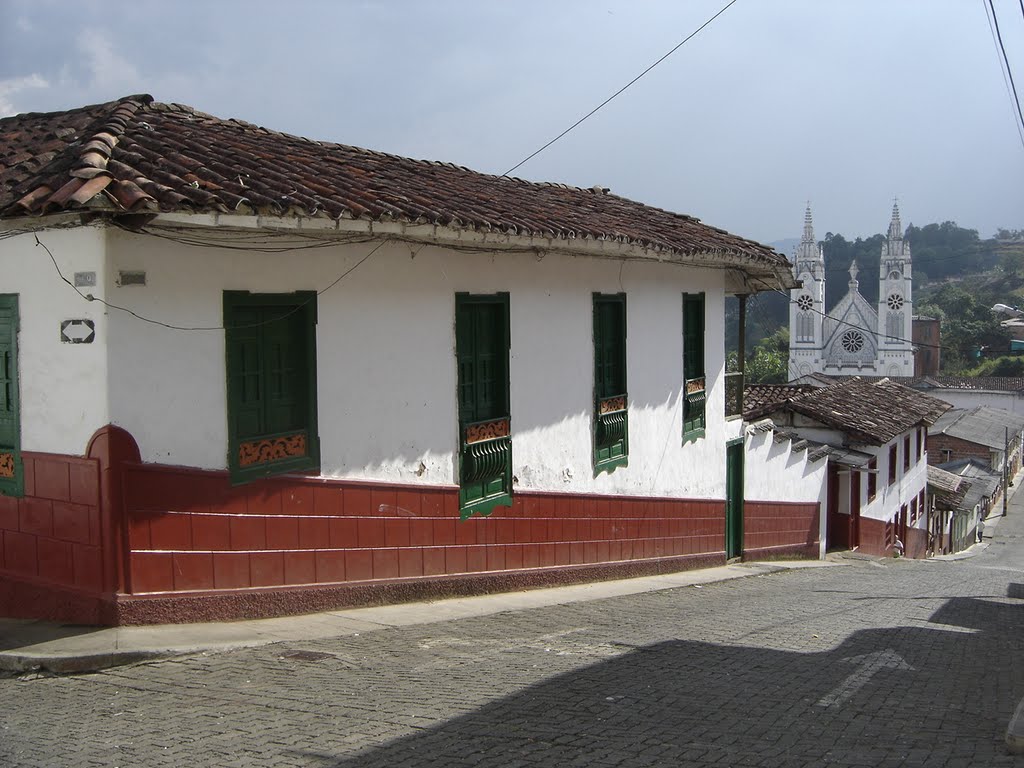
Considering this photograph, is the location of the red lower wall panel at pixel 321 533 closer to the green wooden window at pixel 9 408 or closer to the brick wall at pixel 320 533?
the brick wall at pixel 320 533

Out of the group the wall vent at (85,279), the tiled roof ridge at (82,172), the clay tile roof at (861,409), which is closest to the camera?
the tiled roof ridge at (82,172)

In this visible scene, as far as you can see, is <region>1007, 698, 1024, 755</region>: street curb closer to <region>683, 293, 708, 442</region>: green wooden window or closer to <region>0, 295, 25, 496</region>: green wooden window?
<region>0, 295, 25, 496</region>: green wooden window

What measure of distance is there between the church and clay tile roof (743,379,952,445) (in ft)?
233

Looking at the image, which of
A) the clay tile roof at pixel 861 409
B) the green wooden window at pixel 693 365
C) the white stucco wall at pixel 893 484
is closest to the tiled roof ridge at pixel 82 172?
the green wooden window at pixel 693 365

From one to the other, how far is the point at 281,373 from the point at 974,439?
4620 cm

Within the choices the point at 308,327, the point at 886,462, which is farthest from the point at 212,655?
the point at 886,462

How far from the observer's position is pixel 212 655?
6.06 meters

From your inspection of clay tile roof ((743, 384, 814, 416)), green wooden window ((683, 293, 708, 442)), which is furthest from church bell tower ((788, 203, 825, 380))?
green wooden window ((683, 293, 708, 442))

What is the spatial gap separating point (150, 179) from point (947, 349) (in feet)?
331

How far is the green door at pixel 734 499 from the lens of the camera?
14781 millimetres

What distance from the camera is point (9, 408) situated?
6.61m

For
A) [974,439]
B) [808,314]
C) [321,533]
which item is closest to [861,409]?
[321,533]

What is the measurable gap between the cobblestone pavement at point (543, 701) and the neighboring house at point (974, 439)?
140 feet

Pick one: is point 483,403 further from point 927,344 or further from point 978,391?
point 927,344
